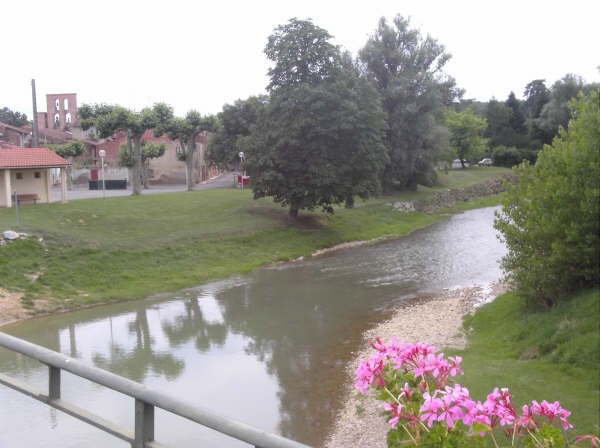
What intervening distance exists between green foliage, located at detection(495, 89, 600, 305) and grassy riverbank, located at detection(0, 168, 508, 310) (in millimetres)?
14126

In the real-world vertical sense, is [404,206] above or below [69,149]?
below

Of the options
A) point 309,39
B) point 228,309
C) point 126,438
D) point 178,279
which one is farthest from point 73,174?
point 126,438

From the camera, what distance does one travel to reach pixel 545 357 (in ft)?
40.6

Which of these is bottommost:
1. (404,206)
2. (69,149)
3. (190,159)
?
(404,206)

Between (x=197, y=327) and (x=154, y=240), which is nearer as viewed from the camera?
(x=197, y=327)

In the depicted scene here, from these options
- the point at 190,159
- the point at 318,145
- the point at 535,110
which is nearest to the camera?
the point at 318,145

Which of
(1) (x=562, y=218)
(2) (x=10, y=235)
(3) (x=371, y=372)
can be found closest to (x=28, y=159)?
(2) (x=10, y=235)

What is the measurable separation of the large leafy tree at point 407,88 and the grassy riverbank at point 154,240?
547 cm

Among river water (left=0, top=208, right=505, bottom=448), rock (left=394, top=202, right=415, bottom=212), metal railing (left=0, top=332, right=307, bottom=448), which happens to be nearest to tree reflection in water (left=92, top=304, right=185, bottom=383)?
river water (left=0, top=208, right=505, bottom=448)

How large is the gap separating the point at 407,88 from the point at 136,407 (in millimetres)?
43942

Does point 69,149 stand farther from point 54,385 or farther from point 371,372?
point 371,372

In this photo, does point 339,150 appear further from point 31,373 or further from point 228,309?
Result: point 31,373

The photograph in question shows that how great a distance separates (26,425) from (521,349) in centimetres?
983

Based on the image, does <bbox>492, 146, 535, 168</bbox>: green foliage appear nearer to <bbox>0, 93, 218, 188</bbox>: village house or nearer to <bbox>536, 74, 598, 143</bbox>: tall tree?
<bbox>536, 74, 598, 143</bbox>: tall tree
